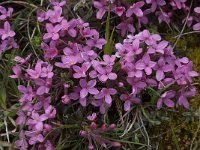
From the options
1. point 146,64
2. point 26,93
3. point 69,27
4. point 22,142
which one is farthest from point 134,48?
point 22,142

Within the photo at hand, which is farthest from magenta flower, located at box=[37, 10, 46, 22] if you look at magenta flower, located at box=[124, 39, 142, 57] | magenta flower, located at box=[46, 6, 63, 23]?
magenta flower, located at box=[124, 39, 142, 57]

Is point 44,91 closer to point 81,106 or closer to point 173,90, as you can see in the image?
point 81,106

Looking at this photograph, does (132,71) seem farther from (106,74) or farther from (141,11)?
(141,11)

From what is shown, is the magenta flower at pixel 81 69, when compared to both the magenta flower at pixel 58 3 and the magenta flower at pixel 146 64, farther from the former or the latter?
the magenta flower at pixel 58 3

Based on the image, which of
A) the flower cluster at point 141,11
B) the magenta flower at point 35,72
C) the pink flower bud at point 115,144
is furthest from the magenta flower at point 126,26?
the pink flower bud at point 115,144

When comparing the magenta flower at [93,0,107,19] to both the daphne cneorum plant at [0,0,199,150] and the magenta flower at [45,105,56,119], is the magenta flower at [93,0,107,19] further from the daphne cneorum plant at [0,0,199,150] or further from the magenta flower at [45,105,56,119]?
the magenta flower at [45,105,56,119]

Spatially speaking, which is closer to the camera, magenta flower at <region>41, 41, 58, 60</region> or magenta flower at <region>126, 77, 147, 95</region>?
magenta flower at <region>126, 77, 147, 95</region>

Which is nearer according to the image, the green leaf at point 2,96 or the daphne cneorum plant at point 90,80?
the daphne cneorum plant at point 90,80
